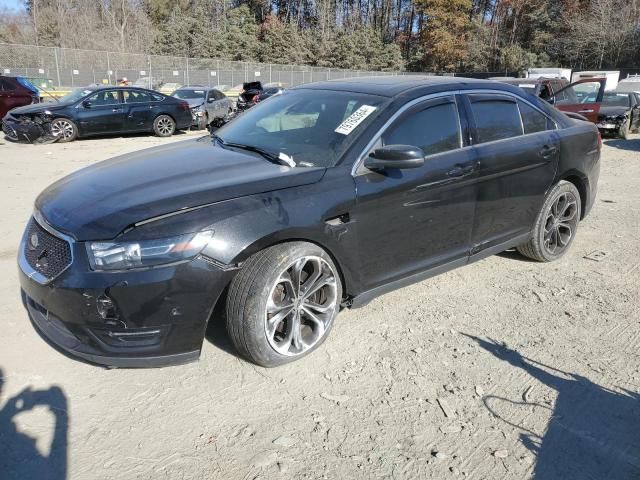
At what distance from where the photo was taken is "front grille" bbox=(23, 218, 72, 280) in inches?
109

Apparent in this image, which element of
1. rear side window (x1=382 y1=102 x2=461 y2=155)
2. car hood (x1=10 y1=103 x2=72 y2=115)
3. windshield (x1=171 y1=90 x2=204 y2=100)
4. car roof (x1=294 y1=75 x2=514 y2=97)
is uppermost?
car roof (x1=294 y1=75 x2=514 y2=97)

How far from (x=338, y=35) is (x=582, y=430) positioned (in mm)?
63737

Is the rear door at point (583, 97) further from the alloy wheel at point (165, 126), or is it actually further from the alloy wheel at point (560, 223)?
the alloy wheel at point (165, 126)

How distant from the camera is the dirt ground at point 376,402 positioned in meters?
2.42

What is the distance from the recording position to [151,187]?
305 cm

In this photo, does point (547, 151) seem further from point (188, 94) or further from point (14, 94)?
point (188, 94)

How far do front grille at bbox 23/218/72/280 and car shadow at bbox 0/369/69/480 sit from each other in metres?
0.65

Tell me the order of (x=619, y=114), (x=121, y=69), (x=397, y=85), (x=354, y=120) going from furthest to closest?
(x=121, y=69)
(x=619, y=114)
(x=397, y=85)
(x=354, y=120)

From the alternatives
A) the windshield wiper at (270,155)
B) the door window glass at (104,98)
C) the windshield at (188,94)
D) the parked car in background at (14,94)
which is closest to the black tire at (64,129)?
the door window glass at (104,98)

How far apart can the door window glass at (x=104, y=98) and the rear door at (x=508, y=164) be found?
11.9 metres

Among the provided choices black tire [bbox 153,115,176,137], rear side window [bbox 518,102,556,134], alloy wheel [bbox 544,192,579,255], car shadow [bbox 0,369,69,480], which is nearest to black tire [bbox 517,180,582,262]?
alloy wheel [bbox 544,192,579,255]

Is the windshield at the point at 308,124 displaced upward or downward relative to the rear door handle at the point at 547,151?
upward

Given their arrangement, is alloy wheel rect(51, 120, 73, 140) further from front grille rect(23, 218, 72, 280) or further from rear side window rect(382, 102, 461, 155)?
rear side window rect(382, 102, 461, 155)

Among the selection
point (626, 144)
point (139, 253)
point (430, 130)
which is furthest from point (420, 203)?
point (626, 144)
